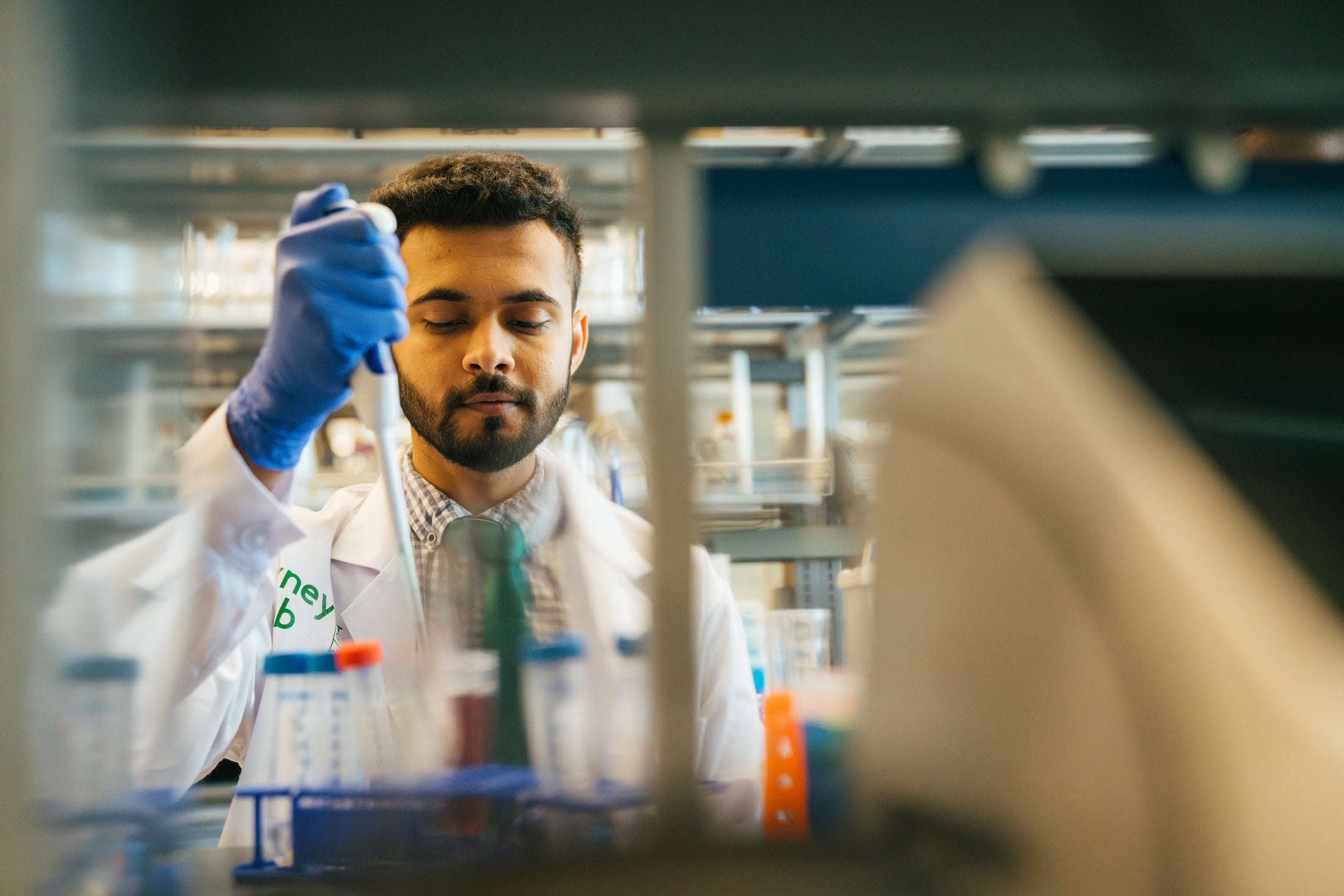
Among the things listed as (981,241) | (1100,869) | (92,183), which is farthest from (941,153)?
(92,183)

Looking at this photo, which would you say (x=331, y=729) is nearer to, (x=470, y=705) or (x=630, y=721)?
(x=470, y=705)

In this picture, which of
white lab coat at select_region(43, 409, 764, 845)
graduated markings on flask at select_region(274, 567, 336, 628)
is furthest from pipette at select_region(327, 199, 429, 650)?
graduated markings on flask at select_region(274, 567, 336, 628)

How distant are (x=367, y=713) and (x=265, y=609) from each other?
0.37m

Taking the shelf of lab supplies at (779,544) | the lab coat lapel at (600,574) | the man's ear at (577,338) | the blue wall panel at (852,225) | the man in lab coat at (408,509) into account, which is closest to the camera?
the blue wall panel at (852,225)

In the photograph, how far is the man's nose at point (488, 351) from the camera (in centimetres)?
145

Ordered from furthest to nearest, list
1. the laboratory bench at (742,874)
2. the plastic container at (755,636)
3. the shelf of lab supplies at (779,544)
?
the shelf of lab supplies at (779,544) → the plastic container at (755,636) → the laboratory bench at (742,874)

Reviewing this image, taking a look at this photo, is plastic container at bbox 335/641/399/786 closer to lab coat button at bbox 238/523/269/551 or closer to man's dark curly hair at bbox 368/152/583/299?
lab coat button at bbox 238/523/269/551

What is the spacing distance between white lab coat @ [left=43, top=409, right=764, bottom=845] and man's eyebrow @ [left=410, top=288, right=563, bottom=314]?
0.27 metres

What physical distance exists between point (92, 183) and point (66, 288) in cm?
8

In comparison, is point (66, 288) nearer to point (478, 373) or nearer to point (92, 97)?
point (92, 97)

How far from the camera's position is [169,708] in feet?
3.15

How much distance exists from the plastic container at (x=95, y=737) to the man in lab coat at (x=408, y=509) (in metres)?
0.02

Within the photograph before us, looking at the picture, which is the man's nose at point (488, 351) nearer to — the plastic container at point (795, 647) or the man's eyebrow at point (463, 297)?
the man's eyebrow at point (463, 297)

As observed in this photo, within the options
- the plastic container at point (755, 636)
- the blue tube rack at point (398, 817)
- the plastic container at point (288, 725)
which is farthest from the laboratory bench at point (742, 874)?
the plastic container at point (755, 636)
